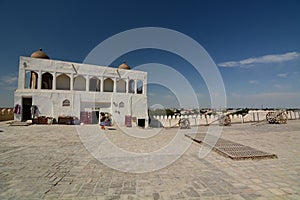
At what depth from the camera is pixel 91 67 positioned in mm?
23594

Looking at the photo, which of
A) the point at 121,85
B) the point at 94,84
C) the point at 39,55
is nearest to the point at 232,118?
the point at 121,85

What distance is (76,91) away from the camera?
21.8 metres

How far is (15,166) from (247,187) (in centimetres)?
592

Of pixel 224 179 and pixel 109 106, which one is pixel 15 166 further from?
pixel 109 106

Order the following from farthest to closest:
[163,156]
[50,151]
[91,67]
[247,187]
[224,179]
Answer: [91,67]
[50,151]
[163,156]
[224,179]
[247,187]

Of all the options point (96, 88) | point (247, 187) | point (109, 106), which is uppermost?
point (96, 88)

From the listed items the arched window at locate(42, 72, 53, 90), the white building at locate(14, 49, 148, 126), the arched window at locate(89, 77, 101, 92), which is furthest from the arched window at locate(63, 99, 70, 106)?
the arched window at locate(42, 72, 53, 90)

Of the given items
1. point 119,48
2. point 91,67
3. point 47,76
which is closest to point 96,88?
point 91,67

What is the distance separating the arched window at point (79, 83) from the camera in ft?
78.7

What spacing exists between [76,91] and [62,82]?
377 centimetres

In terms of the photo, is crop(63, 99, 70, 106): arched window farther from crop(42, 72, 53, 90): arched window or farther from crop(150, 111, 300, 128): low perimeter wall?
crop(150, 111, 300, 128): low perimeter wall

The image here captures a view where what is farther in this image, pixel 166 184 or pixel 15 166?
pixel 15 166

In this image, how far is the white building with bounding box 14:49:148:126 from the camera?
1965 centimetres

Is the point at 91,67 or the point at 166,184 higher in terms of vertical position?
the point at 91,67
